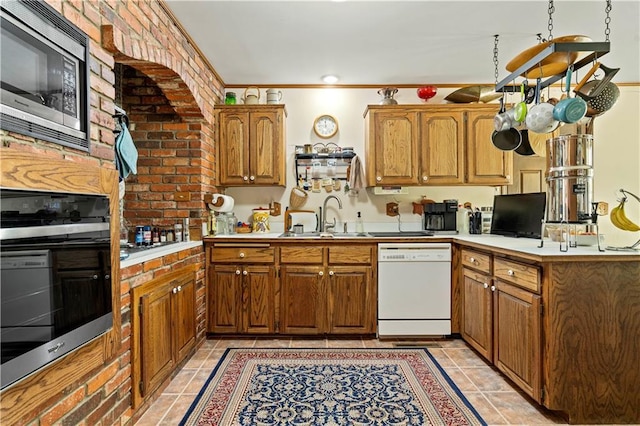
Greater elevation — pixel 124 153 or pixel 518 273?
pixel 124 153

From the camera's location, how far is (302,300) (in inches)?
123

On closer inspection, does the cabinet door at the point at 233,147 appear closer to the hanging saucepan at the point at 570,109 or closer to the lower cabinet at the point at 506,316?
the lower cabinet at the point at 506,316

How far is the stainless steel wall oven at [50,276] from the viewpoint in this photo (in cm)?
106

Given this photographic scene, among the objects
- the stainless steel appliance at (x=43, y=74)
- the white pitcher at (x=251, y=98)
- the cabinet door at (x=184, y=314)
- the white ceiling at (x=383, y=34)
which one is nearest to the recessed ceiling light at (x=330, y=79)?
the white ceiling at (x=383, y=34)

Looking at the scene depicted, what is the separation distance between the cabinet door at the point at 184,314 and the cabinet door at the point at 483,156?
8.96 feet

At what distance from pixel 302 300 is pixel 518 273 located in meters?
1.72

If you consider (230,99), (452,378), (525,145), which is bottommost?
(452,378)

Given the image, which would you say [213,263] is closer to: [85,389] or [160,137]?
[160,137]

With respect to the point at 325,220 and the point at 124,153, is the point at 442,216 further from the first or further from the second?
the point at 124,153

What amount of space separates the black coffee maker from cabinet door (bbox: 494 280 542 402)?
1.11 meters

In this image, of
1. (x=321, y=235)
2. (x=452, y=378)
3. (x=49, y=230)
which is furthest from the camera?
(x=321, y=235)

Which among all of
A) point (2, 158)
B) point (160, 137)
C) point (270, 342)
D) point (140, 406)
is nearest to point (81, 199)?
point (2, 158)

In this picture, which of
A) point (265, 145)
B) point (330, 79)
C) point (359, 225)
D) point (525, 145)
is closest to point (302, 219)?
point (359, 225)

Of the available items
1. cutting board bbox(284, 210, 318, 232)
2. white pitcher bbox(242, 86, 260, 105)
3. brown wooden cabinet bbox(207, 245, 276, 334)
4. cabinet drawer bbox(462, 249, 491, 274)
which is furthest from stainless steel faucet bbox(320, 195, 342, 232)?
cabinet drawer bbox(462, 249, 491, 274)
